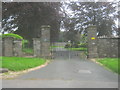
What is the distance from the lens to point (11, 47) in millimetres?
14992

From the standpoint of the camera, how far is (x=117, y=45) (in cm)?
1505

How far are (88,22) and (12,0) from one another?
12.4 meters

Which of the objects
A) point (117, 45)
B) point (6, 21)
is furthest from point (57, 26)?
point (117, 45)

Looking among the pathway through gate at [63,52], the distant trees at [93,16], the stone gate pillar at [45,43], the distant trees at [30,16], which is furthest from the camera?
the distant trees at [93,16]

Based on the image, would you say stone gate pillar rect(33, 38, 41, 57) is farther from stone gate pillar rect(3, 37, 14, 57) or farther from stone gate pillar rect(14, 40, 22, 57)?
stone gate pillar rect(3, 37, 14, 57)

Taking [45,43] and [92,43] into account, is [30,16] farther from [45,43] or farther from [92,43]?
[92,43]

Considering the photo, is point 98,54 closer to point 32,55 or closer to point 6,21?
point 32,55

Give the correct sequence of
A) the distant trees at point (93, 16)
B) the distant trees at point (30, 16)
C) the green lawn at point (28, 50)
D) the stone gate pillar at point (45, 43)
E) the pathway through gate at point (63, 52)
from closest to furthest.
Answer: the stone gate pillar at point (45, 43), the green lawn at point (28, 50), the pathway through gate at point (63, 52), the distant trees at point (30, 16), the distant trees at point (93, 16)

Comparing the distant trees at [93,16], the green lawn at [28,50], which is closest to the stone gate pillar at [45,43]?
the green lawn at [28,50]

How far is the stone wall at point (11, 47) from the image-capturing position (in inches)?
587

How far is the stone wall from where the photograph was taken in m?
14.9

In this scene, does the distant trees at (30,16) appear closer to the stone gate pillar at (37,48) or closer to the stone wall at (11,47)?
the stone gate pillar at (37,48)

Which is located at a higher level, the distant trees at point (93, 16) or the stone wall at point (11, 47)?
the distant trees at point (93, 16)

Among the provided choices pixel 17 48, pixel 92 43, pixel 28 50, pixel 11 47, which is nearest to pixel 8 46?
pixel 11 47
